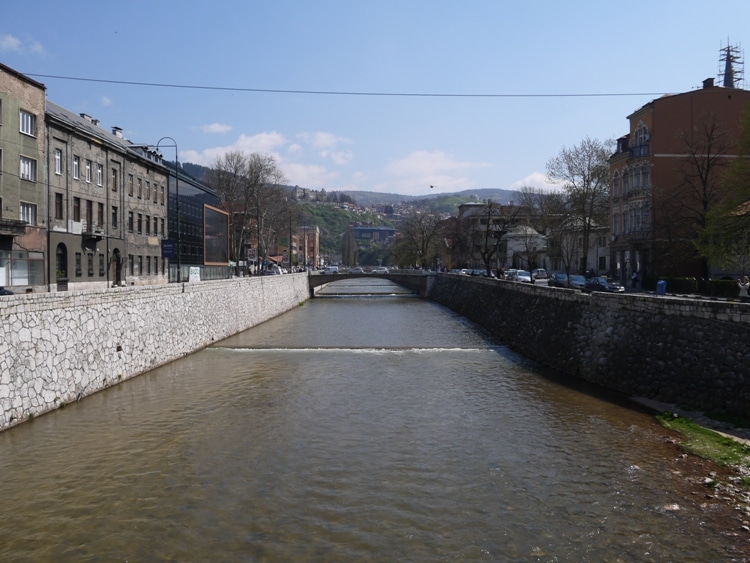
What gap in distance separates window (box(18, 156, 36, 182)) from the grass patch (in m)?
36.7

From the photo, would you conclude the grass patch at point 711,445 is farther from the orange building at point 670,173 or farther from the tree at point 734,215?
the orange building at point 670,173

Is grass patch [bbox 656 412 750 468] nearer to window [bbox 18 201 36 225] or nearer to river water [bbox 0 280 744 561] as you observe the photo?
river water [bbox 0 280 744 561]

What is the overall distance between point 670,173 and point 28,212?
49.2 m

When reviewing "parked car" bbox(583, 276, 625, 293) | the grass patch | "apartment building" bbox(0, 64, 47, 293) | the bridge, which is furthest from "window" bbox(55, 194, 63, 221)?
the bridge

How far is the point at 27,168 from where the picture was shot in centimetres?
3731

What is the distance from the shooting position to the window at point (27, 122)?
36.7 m

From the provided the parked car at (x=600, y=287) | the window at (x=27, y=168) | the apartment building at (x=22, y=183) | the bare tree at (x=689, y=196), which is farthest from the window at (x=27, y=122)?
the bare tree at (x=689, y=196)

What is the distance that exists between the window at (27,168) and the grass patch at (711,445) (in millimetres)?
36715

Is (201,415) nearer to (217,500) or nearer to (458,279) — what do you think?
(217,500)

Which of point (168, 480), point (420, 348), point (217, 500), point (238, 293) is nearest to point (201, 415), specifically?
point (168, 480)

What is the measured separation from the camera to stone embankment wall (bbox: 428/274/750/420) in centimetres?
1628

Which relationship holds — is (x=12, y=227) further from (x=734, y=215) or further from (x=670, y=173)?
(x=670, y=173)

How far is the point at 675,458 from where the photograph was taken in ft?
45.3

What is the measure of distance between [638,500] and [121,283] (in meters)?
43.1
